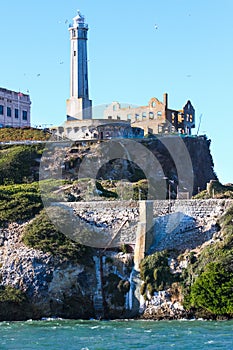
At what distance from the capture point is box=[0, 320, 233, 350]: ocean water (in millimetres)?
45219

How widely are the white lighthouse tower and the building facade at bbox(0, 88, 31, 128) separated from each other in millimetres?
7157

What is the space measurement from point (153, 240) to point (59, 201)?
31.7ft

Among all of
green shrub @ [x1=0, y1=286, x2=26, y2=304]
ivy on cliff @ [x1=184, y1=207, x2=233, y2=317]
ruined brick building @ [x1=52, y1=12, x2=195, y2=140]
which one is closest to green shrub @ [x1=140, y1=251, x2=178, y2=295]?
ivy on cliff @ [x1=184, y1=207, x2=233, y2=317]

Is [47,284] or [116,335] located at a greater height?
[47,284]

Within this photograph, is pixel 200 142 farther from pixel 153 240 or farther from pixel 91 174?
pixel 153 240

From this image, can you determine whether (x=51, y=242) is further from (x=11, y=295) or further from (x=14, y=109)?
(x=14, y=109)

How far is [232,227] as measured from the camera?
57.4 meters

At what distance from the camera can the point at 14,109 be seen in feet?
320

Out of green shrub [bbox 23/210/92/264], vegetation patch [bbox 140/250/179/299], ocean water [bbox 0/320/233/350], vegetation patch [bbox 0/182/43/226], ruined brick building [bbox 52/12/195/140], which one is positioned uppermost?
ruined brick building [bbox 52/12/195/140]

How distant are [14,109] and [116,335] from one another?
2074 inches

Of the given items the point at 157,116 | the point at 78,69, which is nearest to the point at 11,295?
the point at 78,69

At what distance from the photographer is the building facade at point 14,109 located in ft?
314

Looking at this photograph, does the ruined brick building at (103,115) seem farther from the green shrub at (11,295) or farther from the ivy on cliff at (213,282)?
the ivy on cliff at (213,282)

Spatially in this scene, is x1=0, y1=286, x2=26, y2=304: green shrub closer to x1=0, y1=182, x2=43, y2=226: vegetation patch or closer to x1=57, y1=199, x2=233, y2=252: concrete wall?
x1=0, y1=182, x2=43, y2=226: vegetation patch
